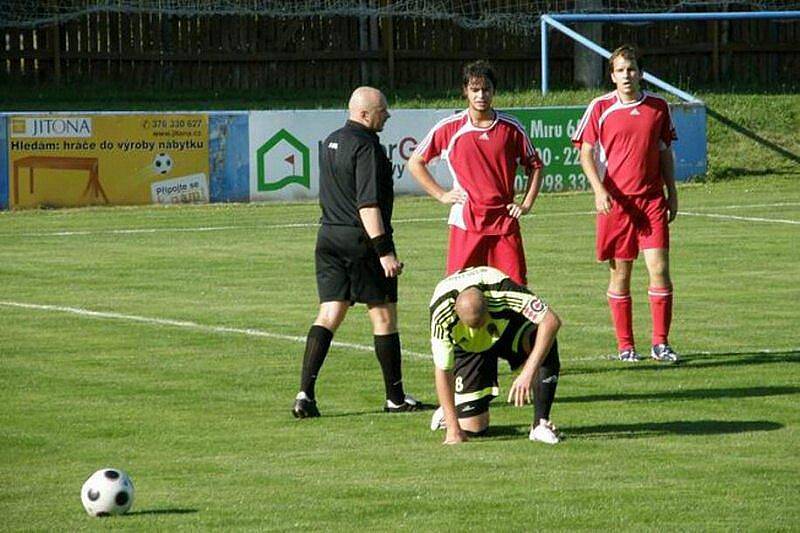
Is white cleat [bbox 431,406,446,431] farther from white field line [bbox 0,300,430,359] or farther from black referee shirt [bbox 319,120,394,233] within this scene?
white field line [bbox 0,300,430,359]

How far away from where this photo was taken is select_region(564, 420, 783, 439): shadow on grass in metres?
10.0

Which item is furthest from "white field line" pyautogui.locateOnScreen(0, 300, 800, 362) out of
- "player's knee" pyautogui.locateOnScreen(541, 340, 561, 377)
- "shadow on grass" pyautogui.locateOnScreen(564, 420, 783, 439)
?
"player's knee" pyautogui.locateOnScreen(541, 340, 561, 377)

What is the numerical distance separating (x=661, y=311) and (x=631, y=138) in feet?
4.08

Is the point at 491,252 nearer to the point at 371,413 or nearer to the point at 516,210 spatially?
the point at 516,210

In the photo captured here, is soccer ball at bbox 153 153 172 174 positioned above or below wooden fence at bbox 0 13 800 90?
below

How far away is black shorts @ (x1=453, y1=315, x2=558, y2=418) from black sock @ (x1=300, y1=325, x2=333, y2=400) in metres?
1.02

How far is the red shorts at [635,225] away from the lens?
12.9 meters

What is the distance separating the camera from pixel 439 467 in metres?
9.16

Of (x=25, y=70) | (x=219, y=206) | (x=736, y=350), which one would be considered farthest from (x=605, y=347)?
(x=25, y=70)

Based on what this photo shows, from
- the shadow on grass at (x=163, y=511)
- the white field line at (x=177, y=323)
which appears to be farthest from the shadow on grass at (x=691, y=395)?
the shadow on grass at (x=163, y=511)

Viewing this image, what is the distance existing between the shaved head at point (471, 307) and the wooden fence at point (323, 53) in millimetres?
29202

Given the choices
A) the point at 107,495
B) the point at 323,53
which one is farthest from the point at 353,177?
the point at 323,53

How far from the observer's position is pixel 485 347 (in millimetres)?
9984

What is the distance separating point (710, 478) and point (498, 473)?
1027 mm
